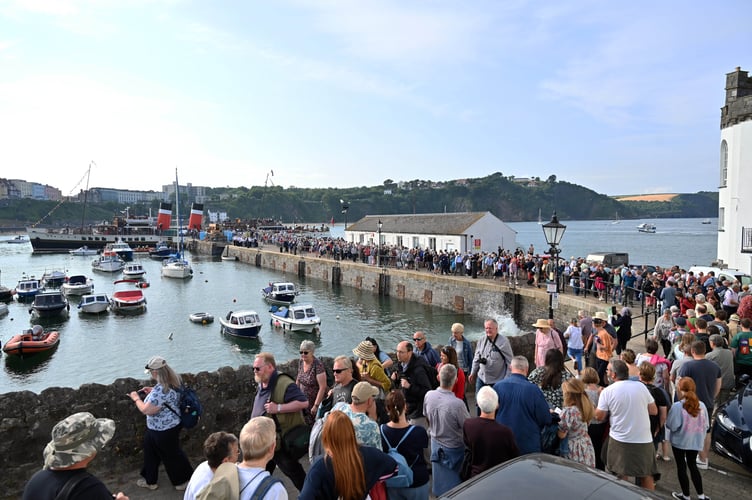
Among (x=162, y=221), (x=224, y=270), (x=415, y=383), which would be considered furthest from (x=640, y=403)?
(x=162, y=221)

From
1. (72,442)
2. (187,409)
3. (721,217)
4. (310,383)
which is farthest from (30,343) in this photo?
(721,217)

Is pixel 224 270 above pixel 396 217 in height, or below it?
below

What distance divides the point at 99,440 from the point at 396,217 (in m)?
44.4

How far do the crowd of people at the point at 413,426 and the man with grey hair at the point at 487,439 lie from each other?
0.01 metres

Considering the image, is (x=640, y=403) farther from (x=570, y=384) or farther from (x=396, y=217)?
(x=396, y=217)

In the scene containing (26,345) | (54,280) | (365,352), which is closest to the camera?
(365,352)

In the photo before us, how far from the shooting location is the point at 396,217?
47125 millimetres

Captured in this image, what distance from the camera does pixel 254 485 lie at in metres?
2.95

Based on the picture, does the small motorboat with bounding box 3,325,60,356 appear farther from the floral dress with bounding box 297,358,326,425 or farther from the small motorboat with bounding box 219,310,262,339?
the floral dress with bounding box 297,358,326,425

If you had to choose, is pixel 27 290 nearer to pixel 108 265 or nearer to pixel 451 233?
pixel 108 265

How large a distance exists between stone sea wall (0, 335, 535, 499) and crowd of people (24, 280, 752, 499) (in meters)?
0.40

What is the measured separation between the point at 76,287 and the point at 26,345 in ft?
63.0

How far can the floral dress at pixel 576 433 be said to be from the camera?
4.62 metres

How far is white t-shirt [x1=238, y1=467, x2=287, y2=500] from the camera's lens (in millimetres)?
2912
